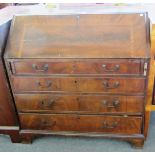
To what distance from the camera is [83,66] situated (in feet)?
4.38

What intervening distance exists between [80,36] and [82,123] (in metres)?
0.60

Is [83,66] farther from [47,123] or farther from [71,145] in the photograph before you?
[71,145]

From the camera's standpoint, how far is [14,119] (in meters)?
1.63

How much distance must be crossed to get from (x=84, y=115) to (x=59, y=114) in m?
0.17

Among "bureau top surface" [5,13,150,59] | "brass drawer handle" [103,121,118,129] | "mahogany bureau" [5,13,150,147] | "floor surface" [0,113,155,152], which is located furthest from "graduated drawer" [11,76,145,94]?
"floor surface" [0,113,155,152]

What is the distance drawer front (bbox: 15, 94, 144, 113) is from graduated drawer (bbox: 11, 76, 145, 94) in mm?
49

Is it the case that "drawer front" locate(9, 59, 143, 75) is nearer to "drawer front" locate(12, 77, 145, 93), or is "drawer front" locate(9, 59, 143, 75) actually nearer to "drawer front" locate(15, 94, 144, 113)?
"drawer front" locate(12, 77, 145, 93)

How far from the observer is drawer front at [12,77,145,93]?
4.50ft

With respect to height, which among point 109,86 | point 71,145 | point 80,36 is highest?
point 80,36

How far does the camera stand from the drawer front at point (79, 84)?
1.37m

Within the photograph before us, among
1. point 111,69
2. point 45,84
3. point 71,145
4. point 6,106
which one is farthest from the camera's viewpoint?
point 71,145

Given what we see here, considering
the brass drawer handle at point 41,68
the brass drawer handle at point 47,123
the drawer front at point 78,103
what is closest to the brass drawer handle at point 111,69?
the drawer front at point 78,103

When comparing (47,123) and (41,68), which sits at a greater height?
(41,68)

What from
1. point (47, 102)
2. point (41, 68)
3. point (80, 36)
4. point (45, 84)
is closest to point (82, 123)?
point (47, 102)
